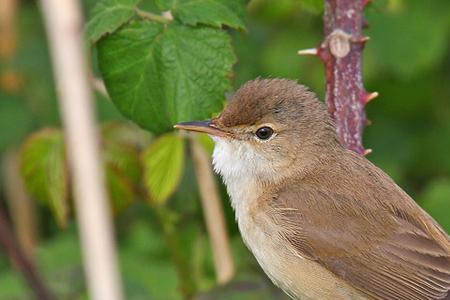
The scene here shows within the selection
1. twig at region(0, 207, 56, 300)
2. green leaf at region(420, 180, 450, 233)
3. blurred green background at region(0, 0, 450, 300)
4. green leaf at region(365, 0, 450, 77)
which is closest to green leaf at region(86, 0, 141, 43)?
twig at region(0, 207, 56, 300)

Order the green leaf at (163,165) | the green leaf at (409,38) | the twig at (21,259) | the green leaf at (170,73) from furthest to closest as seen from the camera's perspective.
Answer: the green leaf at (409,38), the green leaf at (163,165), the twig at (21,259), the green leaf at (170,73)

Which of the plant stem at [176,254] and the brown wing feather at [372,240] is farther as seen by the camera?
the plant stem at [176,254]

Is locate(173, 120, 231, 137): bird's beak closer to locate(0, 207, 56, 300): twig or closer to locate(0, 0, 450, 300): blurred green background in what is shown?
locate(0, 207, 56, 300): twig

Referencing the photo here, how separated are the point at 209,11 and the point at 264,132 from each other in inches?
21.9

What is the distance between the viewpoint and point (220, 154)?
13.4 feet

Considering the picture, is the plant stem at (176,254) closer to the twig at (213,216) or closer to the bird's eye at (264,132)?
the twig at (213,216)


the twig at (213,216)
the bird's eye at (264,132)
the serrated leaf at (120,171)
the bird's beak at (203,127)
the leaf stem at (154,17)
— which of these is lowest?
the twig at (213,216)

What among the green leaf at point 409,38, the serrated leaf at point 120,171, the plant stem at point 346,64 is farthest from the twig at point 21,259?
the green leaf at point 409,38

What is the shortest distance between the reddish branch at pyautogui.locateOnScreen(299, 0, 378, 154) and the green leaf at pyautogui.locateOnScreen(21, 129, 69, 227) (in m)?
1.38

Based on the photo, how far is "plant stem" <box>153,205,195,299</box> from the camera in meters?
4.83

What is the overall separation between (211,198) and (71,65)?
2109mm

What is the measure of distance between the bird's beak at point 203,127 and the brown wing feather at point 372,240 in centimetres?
37

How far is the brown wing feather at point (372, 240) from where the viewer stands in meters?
3.86

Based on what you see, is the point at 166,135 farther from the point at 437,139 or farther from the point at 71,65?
the point at 437,139
